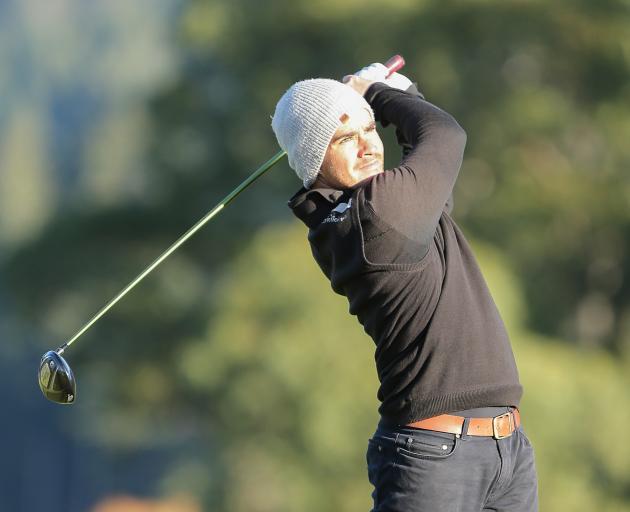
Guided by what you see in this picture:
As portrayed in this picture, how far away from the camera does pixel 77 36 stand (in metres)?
20.0

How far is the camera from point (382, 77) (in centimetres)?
293

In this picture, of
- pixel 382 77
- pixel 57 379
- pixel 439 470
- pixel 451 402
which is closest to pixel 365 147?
pixel 382 77

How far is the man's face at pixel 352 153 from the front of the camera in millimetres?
2670

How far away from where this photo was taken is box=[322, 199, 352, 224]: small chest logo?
8.31ft

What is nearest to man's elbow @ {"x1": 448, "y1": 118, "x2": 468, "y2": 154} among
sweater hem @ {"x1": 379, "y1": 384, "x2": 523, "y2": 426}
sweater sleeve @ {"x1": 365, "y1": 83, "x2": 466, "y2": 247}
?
sweater sleeve @ {"x1": 365, "y1": 83, "x2": 466, "y2": 247}

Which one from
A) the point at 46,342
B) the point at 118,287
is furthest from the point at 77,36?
the point at 118,287

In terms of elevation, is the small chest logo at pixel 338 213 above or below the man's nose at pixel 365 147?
below

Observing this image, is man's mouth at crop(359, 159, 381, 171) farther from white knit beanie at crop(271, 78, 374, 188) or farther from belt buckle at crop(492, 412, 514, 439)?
belt buckle at crop(492, 412, 514, 439)

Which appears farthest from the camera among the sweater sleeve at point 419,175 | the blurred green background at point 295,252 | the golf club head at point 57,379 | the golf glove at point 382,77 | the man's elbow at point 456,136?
the blurred green background at point 295,252

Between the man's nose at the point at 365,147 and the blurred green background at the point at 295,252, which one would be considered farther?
the blurred green background at the point at 295,252

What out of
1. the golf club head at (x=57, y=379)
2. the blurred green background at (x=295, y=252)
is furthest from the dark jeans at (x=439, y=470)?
the blurred green background at (x=295, y=252)

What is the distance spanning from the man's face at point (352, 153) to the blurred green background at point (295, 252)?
21.3 feet

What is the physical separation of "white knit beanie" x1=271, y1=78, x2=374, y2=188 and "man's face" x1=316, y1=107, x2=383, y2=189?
2cm

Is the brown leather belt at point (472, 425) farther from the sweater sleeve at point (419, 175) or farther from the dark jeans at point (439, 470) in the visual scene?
the sweater sleeve at point (419, 175)
